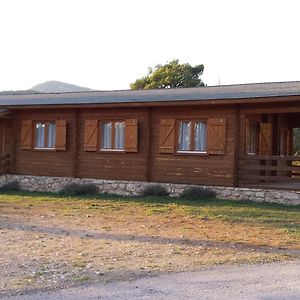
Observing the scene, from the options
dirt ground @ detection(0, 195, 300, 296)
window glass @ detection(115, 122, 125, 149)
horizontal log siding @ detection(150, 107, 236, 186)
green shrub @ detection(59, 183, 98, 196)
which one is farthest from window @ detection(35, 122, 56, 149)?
dirt ground @ detection(0, 195, 300, 296)

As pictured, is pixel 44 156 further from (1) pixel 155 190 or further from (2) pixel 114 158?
(1) pixel 155 190

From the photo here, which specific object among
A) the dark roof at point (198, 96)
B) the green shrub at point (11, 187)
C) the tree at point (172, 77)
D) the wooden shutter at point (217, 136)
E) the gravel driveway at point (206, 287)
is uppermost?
the tree at point (172, 77)

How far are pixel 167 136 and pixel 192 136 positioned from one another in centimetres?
88

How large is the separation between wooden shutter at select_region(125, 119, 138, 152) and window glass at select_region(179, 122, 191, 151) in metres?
1.61

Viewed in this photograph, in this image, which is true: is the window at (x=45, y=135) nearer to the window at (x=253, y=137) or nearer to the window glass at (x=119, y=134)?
the window glass at (x=119, y=134)

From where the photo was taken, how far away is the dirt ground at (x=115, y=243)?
8.37 meters

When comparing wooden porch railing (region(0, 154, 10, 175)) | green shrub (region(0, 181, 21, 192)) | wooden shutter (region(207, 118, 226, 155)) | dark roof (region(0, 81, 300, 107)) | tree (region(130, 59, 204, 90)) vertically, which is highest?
tree (region(130, 59, 204, 90))

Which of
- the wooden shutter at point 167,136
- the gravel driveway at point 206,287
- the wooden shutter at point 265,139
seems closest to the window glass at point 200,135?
the wooden shutter at point 167,136

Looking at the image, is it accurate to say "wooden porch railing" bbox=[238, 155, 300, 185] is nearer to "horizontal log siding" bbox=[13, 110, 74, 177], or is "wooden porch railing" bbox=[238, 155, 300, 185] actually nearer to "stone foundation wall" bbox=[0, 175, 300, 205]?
"stone foundation wall" bbox=[0, 175, 300, 205]

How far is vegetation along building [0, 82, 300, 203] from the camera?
61.9 feet

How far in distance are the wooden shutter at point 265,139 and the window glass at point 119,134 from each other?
4.92 m

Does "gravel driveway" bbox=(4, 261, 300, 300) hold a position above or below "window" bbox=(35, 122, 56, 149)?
below

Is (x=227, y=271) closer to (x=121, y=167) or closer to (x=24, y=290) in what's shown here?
(x=24, y=290)

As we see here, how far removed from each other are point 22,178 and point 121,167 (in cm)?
438
